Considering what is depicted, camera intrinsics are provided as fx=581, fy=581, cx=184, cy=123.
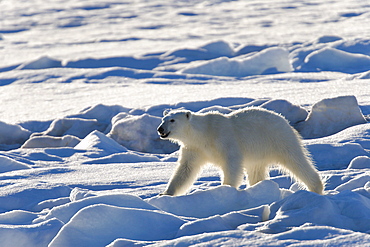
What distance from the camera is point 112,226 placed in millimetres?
3197

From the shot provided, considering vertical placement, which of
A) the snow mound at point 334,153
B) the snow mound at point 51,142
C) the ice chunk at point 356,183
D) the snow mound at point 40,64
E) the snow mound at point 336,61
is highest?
the ice chunk at point 356,183

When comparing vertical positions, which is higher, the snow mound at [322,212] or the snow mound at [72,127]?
the snow mound at [322,212]

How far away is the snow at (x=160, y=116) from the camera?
3148mm

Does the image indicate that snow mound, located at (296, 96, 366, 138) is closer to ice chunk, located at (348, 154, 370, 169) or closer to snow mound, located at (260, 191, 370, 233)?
ice chunk, located at (348, 154, 370, 169)

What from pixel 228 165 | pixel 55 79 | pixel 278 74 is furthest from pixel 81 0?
pixel 228 165

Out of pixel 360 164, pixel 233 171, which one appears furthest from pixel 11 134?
pixel 360 164

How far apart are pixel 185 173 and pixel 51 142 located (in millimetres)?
4195

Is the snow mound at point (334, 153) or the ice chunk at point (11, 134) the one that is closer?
the snow mound at point (334, 153)

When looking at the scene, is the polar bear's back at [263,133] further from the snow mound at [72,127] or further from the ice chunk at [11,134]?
the ice chunk at [11,134]

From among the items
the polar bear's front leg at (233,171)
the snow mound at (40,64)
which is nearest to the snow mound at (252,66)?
the snow mound at (40,64)

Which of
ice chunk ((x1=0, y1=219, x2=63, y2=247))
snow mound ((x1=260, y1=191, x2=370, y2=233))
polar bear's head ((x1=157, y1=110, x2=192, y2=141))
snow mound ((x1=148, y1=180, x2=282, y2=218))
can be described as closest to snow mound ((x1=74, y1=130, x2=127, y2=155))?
polar bear's head ((x1=157, y1=110, x2=192, y2=141))

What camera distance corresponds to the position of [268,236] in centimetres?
277

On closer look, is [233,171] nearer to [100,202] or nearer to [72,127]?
[100,202]

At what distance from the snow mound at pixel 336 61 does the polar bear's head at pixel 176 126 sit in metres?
9.96
